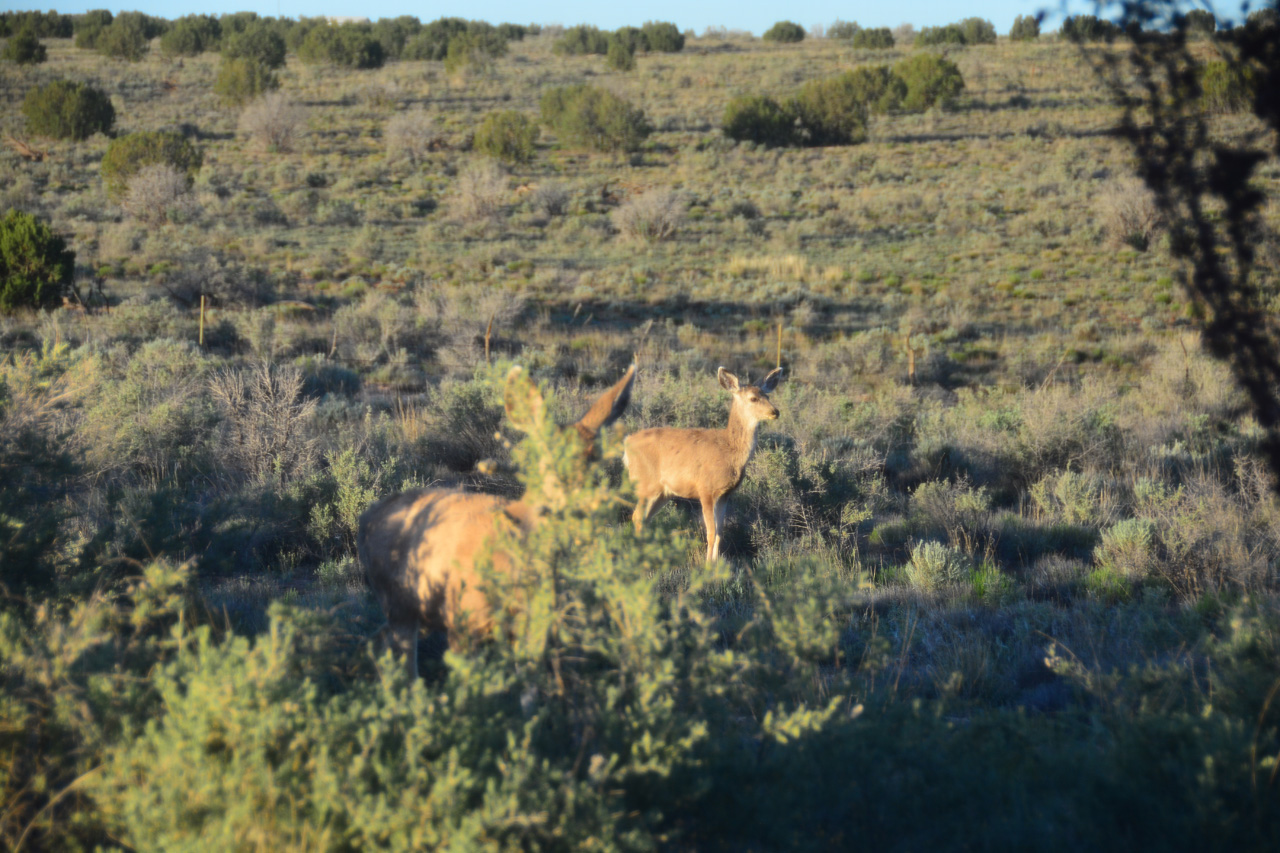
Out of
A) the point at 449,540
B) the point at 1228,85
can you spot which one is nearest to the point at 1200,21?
the point at 1228,85

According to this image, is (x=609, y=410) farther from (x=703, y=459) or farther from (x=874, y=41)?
(x=874, y=41)

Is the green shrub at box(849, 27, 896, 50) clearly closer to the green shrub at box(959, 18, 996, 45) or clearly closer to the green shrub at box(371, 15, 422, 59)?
the green shrub at box(959, 18, 996, 45)

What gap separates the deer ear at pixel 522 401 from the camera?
2.96 metres

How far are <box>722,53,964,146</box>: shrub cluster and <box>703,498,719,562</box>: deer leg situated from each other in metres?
43.1

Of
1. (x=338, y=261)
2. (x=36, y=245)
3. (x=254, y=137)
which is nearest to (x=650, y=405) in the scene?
(x=36, y=245)

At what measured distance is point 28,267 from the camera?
1809 centimetres

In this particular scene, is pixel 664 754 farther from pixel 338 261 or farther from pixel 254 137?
pixel 254 137

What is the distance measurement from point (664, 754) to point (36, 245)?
2145 cm

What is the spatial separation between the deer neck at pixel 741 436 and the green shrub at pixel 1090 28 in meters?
5.00

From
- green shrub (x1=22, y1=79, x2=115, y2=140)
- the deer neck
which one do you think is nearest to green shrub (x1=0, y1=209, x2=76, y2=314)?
the deer neck

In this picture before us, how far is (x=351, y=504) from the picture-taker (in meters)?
7.25

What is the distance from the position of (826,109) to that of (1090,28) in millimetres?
49561

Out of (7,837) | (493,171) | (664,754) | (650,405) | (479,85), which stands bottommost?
(650,405)

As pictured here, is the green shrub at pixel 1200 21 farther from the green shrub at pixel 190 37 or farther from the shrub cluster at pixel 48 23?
the shrub cluster at pixel 48 23
